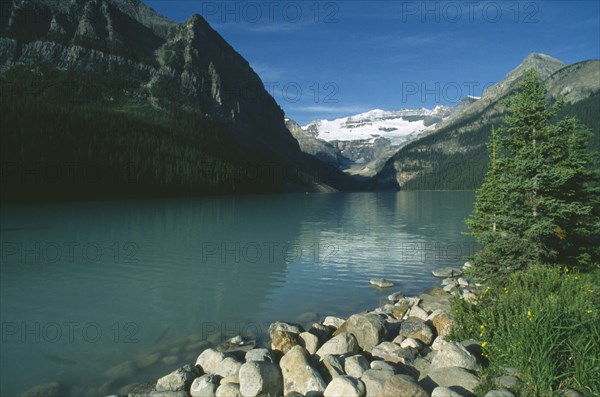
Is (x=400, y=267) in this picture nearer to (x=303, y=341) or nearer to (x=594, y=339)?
(x=303, y=341)

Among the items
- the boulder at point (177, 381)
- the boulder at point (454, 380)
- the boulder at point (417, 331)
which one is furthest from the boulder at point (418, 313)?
the boulder at point (177, 381)

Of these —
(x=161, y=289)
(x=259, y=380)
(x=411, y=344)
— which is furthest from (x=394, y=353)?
(x=161, y=289)

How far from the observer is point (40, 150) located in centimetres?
13025

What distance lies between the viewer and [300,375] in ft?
35.7

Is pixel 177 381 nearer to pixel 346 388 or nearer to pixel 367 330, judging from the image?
pixel 346 388

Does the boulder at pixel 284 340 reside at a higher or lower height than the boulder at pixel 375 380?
lower

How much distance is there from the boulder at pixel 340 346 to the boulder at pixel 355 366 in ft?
5.29

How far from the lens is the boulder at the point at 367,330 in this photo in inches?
566

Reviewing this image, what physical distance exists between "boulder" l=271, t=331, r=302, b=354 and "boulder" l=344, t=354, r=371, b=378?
121 inches

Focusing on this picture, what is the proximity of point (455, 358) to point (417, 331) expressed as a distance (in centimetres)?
452

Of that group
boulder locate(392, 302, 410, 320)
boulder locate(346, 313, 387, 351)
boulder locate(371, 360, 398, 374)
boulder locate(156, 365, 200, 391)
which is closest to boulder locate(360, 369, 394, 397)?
boulder locate(371, 360, 398, 374)

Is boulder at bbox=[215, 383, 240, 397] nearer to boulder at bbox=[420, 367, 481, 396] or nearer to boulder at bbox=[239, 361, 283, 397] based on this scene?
boulder at bbox=[239, 361, 283, 397]

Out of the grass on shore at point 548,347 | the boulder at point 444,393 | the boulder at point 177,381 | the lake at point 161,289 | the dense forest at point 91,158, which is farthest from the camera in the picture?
the dense forest at point 91,158

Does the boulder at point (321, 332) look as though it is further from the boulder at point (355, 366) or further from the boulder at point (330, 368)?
the boulder at point (355, 366)
